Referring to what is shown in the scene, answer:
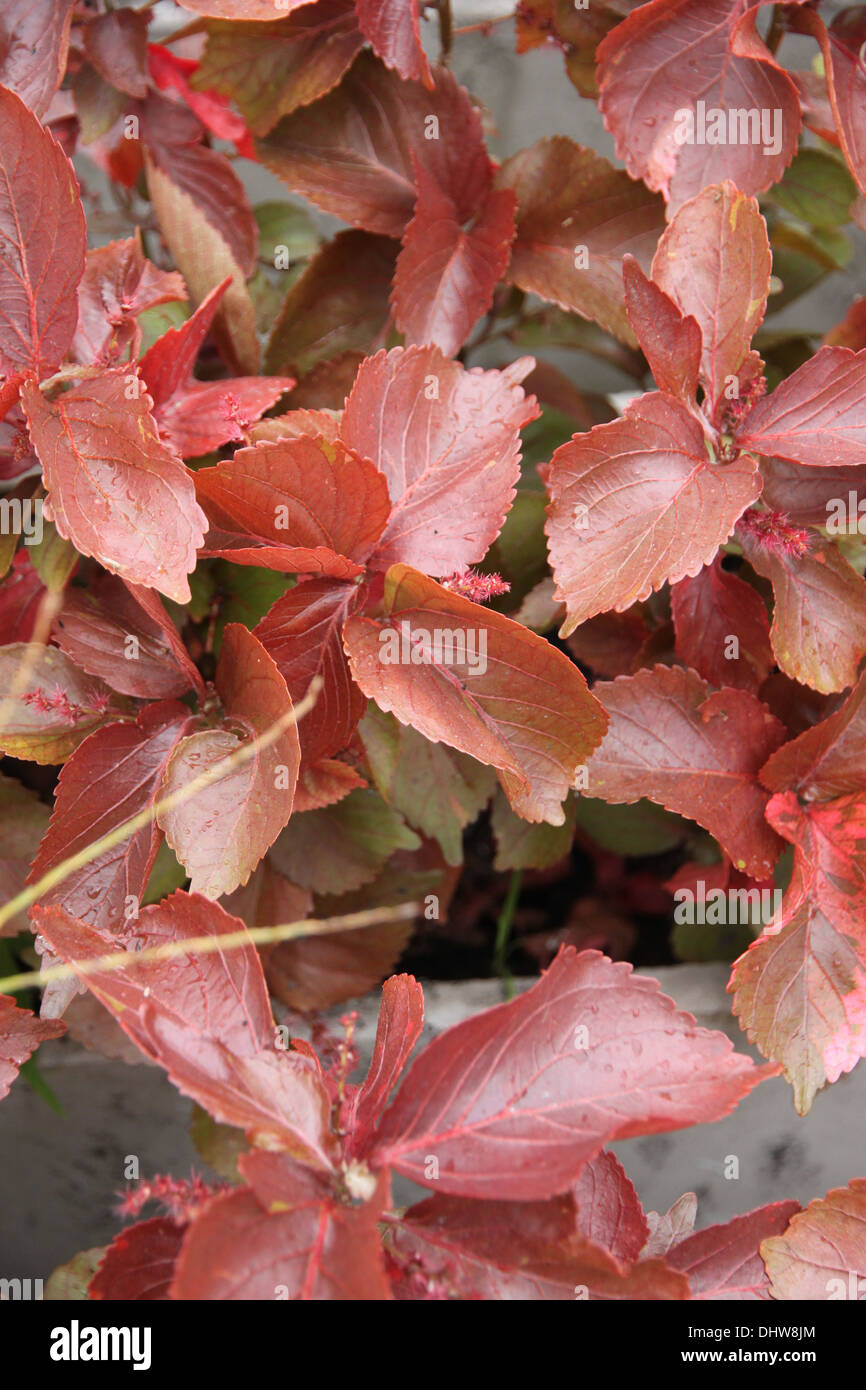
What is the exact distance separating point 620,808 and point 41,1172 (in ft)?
1.78

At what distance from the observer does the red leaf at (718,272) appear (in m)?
0.51

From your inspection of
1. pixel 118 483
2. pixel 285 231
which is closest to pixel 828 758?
pixel 118 483

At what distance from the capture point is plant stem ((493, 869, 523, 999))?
826mm

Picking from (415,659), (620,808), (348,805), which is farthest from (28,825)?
(620,808)

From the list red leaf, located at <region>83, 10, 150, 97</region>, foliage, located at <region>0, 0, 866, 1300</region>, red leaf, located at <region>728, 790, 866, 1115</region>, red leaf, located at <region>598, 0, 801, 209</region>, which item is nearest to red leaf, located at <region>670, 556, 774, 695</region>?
foliage, located at <region>0, 0, 866, 1300</region>

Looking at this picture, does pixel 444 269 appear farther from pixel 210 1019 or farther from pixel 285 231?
pixel 210 1019

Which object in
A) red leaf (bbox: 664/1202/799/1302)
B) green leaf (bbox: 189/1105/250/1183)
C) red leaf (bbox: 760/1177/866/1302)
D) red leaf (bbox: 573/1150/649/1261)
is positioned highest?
red leaf (bbox: 573/1150/649/1261)

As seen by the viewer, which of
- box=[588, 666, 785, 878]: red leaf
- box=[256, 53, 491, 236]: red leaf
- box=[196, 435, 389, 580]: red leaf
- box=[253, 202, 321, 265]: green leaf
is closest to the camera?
box=[196, 435, 389, 580]: red leaf

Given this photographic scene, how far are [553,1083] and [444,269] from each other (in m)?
0.48

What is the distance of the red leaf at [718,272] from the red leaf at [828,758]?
0.19m

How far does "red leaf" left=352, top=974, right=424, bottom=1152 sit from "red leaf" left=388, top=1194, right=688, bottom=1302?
0.05 metres

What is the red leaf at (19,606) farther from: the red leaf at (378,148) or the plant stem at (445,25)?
the plant stem at (445,25)

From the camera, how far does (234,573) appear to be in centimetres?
59

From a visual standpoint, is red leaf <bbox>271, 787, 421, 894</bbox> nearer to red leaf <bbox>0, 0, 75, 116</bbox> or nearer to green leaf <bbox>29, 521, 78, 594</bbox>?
green leaf <bbox>29, 521, 78, 594</bbox>
